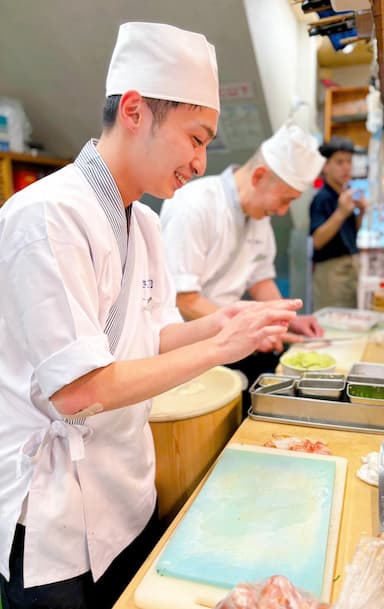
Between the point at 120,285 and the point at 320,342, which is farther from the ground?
the point at 120,285

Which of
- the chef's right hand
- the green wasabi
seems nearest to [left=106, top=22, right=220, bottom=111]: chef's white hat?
the chef's right hand

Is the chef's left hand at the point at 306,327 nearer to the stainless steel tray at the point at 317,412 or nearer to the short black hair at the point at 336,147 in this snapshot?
the stainless steel tray at the point at 317,412

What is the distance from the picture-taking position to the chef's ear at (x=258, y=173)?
1.95 m

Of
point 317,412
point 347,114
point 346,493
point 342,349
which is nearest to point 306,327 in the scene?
point 342,349

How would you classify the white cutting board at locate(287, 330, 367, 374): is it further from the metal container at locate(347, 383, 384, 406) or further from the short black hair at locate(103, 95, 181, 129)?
the short black hair at locate(103, 95, 181, 129)

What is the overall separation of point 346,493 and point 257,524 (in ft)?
0.73

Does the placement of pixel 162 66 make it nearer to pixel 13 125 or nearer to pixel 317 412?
pixel 317 412

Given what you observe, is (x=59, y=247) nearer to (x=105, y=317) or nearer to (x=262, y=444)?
(x=105, y=317)

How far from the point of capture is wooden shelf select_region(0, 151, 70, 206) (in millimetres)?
2912

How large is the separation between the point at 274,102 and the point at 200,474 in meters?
2.32

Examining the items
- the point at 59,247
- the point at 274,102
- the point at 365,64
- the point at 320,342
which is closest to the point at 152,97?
the point at 59,247

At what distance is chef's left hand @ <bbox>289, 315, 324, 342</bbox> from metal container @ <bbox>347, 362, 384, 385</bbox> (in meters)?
0.51

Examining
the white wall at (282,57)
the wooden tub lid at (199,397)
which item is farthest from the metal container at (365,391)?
the white wall at (282,57)

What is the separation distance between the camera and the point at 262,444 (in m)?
Answer: 1.13
